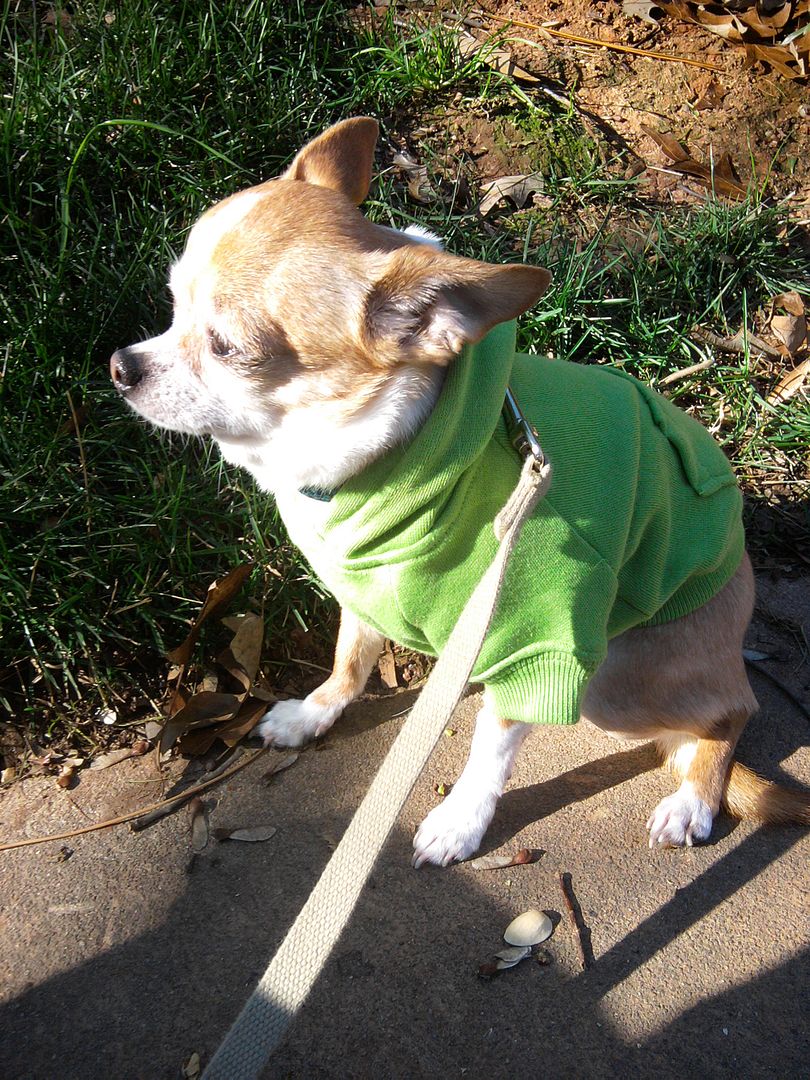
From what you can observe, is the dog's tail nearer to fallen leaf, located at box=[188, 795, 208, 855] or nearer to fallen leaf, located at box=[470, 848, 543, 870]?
fallen leaf, located at box=[470, 848, 543, 870]

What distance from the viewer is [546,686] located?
1943mm

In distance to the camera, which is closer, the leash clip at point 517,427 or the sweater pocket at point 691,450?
the leash clip at point 517,427

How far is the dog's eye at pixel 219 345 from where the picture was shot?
1.88m

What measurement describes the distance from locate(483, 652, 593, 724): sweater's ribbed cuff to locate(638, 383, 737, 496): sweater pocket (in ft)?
2.04

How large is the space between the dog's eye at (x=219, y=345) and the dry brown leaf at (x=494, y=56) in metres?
2.61

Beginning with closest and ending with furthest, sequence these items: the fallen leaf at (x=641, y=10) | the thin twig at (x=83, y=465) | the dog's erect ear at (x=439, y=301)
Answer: the dog's erect ear at (x=439, y=301), the thin twig at (x=83, y=465), the fallen leaf at (x=641, y=10)

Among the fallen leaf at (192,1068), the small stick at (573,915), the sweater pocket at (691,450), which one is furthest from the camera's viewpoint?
the sweater pocket at (691,450)

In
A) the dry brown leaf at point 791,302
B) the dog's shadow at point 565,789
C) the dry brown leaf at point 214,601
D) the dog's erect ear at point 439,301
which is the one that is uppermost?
the dog's erect ear at point 439,301

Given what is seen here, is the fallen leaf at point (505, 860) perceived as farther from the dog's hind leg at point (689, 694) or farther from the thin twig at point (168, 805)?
the thin twig at point (168, 805)

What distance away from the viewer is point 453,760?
258 cm

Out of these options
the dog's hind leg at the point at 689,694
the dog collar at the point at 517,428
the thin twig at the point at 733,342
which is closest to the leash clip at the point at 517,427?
the dog collar at the point at 517,428

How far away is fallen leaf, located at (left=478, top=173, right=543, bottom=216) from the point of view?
11.8ft

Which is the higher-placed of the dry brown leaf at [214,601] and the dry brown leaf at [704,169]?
the dry brown leaf at [704,169]

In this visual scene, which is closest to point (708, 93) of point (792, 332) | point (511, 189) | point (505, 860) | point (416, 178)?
point (511, 189)
